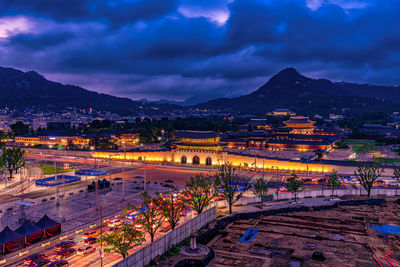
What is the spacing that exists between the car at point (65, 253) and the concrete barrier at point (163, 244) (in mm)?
8997

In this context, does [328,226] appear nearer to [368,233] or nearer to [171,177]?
[368,233]

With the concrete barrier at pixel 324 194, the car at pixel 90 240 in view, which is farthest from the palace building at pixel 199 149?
the car at pixel 90 240

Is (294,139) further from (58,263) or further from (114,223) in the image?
(58,263)

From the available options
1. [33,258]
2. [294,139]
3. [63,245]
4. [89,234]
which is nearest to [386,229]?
[89,234]

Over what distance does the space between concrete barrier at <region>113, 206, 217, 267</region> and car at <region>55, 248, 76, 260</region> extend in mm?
8997

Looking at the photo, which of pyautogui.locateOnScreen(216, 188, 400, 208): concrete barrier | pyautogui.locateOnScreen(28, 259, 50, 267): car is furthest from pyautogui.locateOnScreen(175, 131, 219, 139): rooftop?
pyautogui.locateOnScreen(28, 259, 50, 267): car

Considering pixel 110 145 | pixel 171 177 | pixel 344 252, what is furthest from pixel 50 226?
pixel 110 145

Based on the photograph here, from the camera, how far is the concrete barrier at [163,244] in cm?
2610

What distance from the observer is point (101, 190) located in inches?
2431

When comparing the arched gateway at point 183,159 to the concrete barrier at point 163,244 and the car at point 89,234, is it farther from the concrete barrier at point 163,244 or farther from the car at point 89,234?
the car at point 89,234

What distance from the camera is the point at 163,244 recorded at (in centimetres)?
3052

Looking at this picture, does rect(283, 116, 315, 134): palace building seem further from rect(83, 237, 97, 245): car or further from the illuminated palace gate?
rect(83, 237, 97, 245): car

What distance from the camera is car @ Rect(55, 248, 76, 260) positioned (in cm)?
3016

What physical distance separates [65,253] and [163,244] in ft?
33.7
